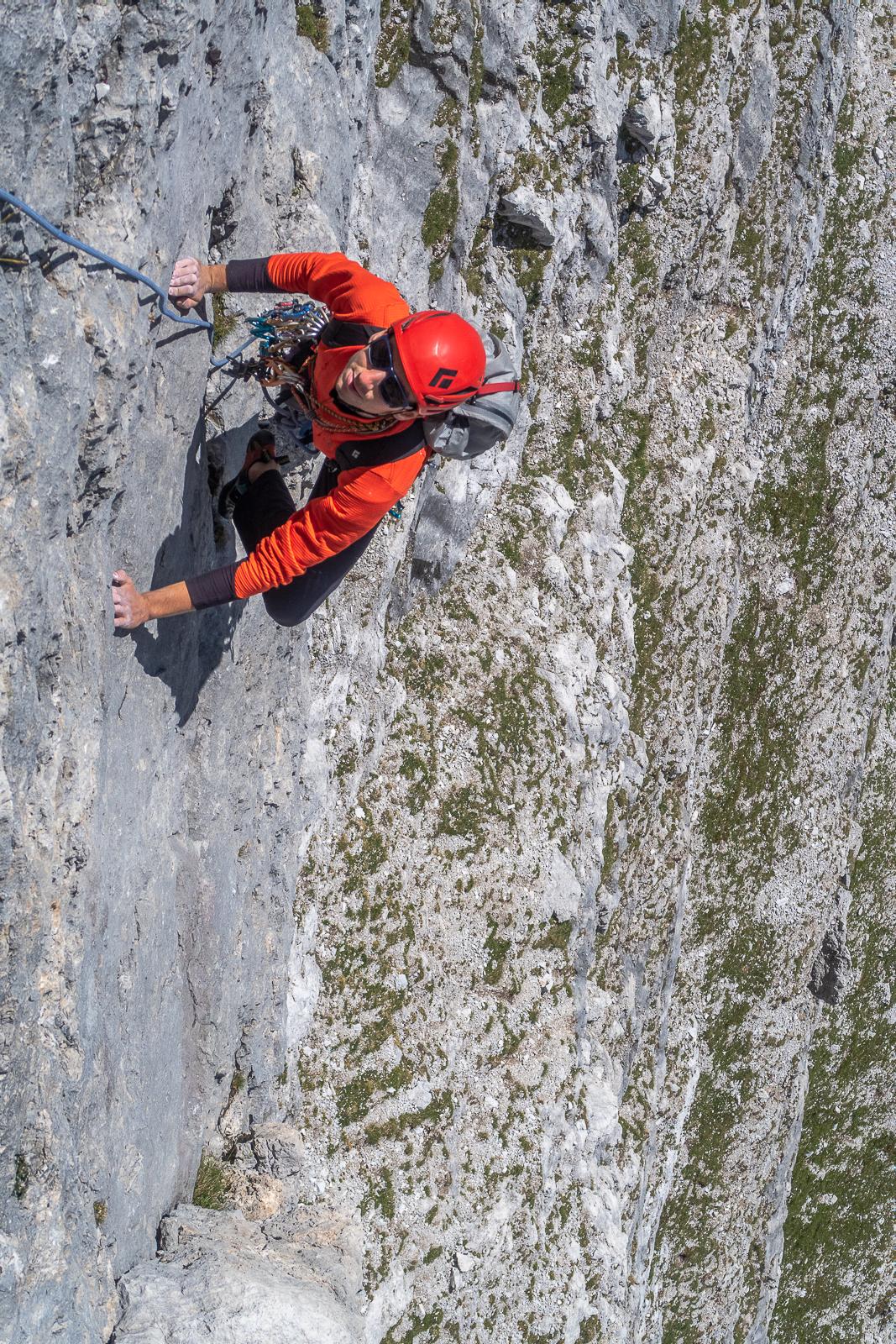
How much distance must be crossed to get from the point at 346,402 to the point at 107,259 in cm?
239

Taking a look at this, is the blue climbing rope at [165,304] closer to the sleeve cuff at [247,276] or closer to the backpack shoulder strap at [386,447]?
the sleeve cuff at [247,276]

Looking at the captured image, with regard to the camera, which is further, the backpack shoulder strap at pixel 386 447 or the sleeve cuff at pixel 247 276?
the sleeve cuff at pixel 247 276

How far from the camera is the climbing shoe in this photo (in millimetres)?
11555

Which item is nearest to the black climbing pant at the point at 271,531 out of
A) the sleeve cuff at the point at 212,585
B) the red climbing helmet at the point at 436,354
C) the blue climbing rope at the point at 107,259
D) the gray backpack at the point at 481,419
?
the sleeve cuff at the point at 212,585

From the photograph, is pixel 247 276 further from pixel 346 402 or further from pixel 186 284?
pixel 346 402

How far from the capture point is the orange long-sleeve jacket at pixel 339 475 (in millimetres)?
8812

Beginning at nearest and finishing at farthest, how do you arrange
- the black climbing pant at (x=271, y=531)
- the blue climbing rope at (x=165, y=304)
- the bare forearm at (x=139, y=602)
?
the blue climbing rope at (x=165, y=304), the bare forearm at (x=139, y=602), the black climbing pant at (x=271, y=531)

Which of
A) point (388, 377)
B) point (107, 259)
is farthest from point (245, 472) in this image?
point (107, 259)

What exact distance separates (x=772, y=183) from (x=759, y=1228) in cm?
2714

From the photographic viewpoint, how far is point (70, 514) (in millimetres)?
7750

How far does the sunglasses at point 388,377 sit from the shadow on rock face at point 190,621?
305cm

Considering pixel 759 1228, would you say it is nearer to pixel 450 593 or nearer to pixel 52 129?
pixel 450 593

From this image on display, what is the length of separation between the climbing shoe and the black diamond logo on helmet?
3881mm

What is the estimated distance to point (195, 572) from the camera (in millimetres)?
10930
